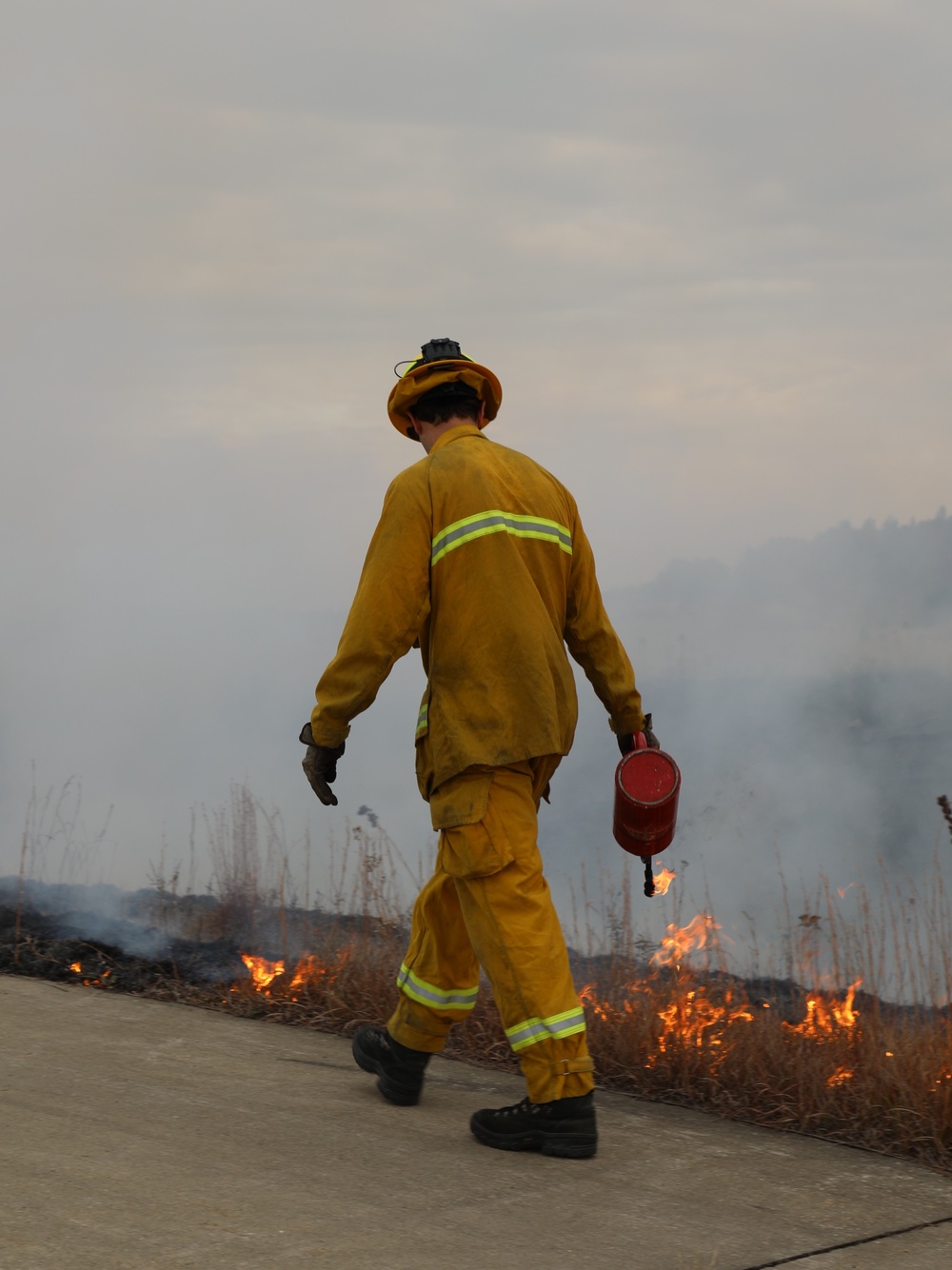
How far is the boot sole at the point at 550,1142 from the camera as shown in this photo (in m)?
3.02

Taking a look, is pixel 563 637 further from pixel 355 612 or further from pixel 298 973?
pixel 298 973

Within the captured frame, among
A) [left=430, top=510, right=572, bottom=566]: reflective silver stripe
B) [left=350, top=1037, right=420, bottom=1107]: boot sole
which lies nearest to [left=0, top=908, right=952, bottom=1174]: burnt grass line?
[left=350, top=1037, right=420, bottom=1107]: boot sole

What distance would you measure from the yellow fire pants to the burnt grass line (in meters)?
0.57

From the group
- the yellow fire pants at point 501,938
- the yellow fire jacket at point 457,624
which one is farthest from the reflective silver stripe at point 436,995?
the yellow fire jacket at point 457,624

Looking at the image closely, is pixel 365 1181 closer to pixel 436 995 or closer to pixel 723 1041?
pixel 436 995

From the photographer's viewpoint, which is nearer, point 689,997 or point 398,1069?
point 398,1069

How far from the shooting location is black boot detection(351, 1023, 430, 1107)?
3.35 metres

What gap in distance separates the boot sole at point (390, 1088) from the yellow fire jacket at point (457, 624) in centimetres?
70

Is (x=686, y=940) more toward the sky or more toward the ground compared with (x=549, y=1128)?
more toward the sky

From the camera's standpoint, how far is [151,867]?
18.4 feet

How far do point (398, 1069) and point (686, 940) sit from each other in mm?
1346

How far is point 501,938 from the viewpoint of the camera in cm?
308

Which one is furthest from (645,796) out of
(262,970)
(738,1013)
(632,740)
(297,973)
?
(262,970)

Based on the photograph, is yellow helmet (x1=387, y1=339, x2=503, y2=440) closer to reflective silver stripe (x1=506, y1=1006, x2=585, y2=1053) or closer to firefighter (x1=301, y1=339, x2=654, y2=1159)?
firefighter (x1=301, y1=339, x2=654, y2=1159)
